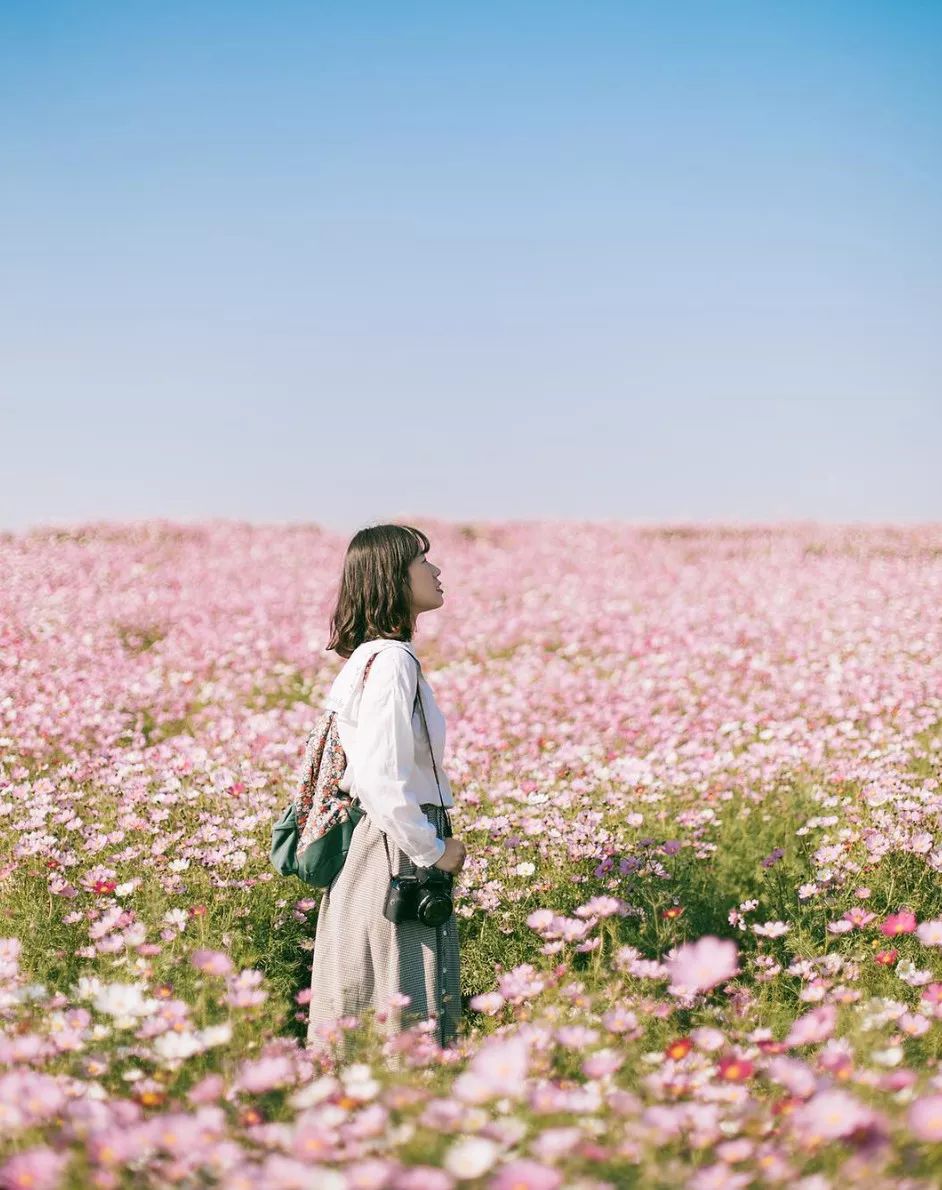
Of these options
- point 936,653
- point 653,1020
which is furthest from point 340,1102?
point 936,653

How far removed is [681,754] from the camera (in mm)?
5988

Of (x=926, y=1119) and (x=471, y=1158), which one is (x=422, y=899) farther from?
(x=926, y=1119)

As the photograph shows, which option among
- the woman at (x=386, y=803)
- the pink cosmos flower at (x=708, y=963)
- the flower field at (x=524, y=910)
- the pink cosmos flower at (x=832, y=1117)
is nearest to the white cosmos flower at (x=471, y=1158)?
the flower field at (x=524, y=910)

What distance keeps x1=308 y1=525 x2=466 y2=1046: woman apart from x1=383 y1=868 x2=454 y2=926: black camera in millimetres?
38

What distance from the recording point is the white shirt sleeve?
2857 mm

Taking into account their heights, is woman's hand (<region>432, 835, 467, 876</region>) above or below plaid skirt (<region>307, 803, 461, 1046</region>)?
above

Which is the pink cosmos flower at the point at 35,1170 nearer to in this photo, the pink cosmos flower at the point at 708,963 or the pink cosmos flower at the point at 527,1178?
the pink cosmos flower at the point at 527,1178

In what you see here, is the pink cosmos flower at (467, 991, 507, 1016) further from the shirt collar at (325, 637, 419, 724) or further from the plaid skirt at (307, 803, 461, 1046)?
the shirt collar at (325, 637, 419, 724)

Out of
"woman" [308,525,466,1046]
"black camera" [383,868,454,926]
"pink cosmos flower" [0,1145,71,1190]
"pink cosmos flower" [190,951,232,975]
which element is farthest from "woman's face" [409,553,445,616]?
"pink cosmos flower" [0,1145,71,1190]

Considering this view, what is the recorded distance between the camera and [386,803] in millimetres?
2855

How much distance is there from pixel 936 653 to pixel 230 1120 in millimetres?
7244

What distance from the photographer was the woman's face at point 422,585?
123 inches

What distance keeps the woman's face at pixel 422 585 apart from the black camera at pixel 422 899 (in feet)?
2.50

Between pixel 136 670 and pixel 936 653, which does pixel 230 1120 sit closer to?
pixel 136 670
